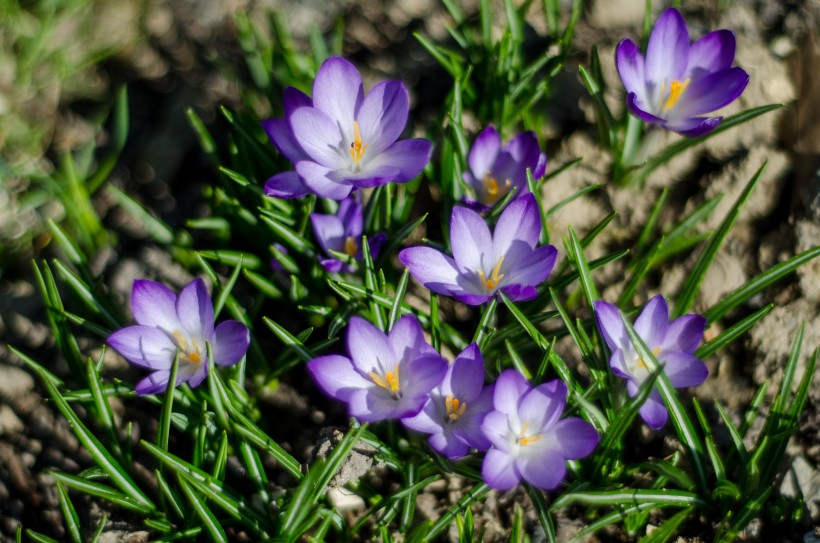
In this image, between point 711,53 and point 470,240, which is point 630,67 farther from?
point 470,240

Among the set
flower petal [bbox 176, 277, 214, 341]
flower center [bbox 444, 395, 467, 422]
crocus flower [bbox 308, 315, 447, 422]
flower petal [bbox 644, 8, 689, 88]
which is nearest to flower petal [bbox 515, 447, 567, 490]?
flower center [bbox 444, 395, 467, 422]

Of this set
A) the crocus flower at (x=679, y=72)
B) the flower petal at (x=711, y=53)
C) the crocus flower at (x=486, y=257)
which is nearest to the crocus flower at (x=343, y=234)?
the crocus flower at (x=486, y=257)

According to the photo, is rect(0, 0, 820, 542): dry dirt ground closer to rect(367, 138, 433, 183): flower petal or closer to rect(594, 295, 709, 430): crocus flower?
rect(594, 295, 709, 430): crocus flower

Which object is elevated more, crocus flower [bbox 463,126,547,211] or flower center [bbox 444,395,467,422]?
crocus flower [bbox 463,126,547,211]

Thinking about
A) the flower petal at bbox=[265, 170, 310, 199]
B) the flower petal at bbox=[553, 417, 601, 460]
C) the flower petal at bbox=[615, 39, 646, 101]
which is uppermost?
the flower petal at bbox=[615, 39, 646, 101]

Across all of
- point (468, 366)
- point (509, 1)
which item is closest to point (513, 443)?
point (468, 366)

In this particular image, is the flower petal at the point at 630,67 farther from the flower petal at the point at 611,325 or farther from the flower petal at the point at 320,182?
the flower petal at the point at 320,182
